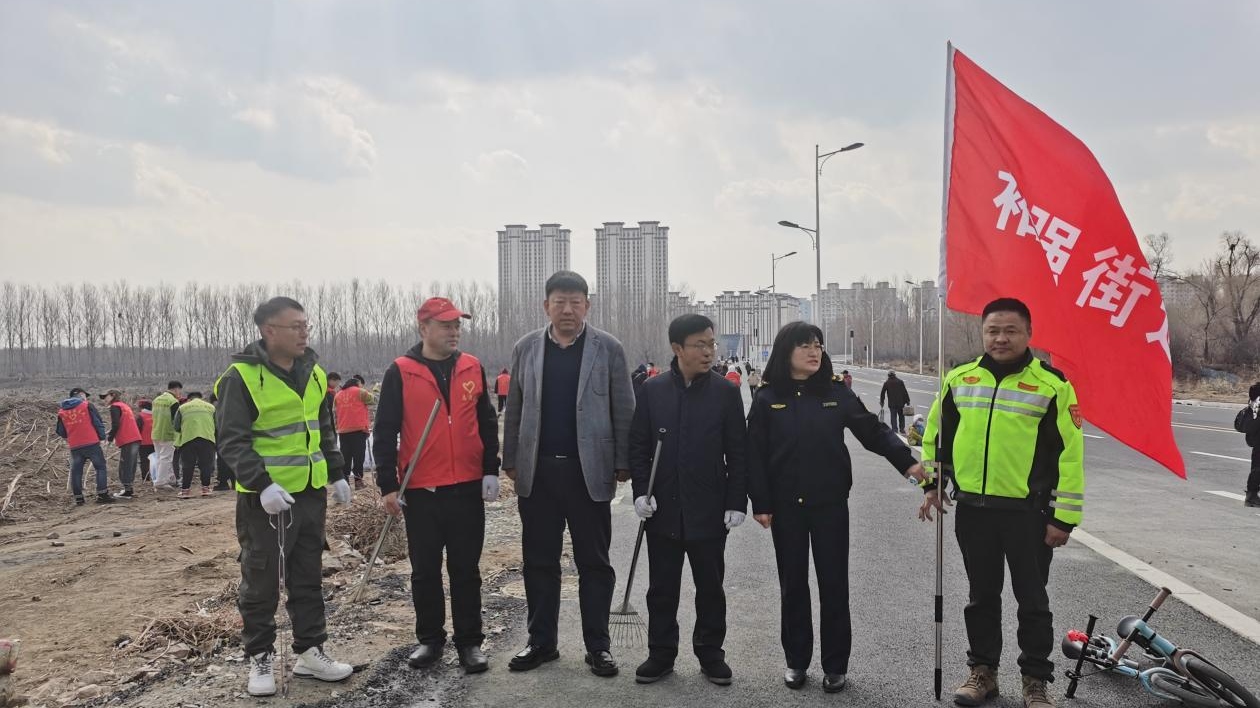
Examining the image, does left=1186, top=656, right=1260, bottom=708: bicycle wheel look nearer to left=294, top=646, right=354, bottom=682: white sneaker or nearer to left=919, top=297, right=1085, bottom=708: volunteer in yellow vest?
left=919, top=297, right=1085, bottom=708: volunteer in yellow vest

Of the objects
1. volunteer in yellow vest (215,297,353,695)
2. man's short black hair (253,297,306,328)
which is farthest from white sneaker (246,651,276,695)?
man's short black hair (253,297,306,328)

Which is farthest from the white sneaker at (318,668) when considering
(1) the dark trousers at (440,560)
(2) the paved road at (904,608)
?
(2) the paved road at (904,608)

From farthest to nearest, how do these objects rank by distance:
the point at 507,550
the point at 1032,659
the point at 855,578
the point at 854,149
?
the point at 854,149
the point at 507,550
the point at 855,578
the point at 1032,659

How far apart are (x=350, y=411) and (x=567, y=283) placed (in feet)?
32.1

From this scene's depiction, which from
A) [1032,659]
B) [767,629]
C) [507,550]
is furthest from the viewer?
[507,550]

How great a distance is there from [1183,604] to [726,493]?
11.1 ft

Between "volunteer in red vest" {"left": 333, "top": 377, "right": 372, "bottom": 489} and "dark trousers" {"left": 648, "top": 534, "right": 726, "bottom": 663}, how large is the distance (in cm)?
974

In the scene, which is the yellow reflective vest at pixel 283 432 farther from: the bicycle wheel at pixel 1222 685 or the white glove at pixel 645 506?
the bicycle wheel at pixel 1222 685

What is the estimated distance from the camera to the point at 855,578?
6.23 m

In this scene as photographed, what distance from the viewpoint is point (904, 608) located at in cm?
542

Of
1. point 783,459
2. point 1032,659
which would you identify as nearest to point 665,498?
point 783,459

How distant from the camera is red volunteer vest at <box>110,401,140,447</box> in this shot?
14.2m

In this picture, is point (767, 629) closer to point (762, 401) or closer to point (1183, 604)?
point (762, 401)

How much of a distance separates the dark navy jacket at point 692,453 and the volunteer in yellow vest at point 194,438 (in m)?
12.0
